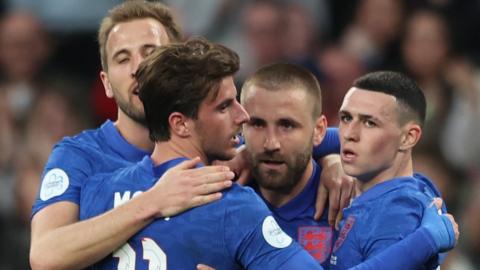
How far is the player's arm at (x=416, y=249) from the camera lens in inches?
167

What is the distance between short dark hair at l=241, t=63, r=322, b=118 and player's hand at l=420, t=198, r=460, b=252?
0.84 m

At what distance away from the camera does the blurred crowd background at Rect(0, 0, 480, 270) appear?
858 centimetres

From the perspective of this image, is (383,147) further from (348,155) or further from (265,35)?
(265,35)

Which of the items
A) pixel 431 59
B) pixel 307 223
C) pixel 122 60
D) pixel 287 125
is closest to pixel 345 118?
pixel 287 125

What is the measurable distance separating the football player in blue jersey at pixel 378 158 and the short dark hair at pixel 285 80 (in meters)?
0.33

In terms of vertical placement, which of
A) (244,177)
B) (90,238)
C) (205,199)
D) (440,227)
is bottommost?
(440,227)

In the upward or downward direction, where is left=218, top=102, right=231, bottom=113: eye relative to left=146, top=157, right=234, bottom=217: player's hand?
upward

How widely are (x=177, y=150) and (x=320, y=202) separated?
0.87 meters

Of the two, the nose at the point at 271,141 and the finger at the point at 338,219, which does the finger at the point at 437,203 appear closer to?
the finger at the point at 338,219

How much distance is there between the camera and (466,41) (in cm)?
898

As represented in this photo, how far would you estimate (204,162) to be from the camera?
450 centimetres

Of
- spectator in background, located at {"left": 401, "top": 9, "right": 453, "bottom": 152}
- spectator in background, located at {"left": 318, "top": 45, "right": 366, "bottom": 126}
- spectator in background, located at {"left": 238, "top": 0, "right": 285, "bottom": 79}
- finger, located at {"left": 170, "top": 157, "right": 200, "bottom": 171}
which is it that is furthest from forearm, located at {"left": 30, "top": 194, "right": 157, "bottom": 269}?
spectator in background, located at {"left": 238, "top": 0, "right": 285, "bottom": 79}

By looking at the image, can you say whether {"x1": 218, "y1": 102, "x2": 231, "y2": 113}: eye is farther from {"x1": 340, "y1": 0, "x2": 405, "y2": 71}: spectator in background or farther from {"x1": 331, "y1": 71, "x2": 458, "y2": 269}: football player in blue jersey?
{"x1": 340, "y1": 0, "x2": 405, "y2": 71}: spectator in background

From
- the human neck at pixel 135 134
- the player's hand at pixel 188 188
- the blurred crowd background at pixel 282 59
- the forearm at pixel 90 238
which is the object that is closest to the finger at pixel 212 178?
the player's hand at pixel 188 188
